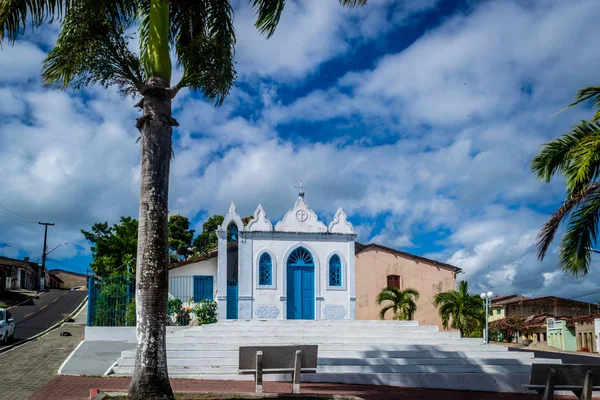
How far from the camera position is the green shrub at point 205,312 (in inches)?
748

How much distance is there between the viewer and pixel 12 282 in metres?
59.0

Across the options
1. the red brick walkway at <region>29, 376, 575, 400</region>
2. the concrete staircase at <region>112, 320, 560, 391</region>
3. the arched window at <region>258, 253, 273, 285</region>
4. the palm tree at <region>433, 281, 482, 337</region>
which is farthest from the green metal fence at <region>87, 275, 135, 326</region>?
the palm tree at <region>433, 281, 482, 337</region>

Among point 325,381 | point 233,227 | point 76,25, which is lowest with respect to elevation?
point 325,381

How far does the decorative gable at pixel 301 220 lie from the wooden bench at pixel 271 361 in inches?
406

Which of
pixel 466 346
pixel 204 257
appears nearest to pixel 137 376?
pixel 466 346

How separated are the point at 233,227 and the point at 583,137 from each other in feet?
40.8

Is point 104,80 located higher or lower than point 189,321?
higher

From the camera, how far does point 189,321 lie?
19297 mm

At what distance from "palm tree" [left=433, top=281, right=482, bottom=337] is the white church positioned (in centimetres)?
484

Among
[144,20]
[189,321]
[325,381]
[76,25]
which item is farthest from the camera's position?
[189,321]

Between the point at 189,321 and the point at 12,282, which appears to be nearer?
the point at 189,321

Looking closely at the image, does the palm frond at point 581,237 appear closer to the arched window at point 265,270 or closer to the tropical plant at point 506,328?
the arched window at point 265,270

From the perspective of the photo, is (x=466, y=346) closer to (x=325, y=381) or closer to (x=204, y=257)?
(x=325, y=381)

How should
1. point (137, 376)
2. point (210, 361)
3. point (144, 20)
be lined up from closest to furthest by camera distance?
point (137, 376) < point (144, 20) < point (210, 361)
